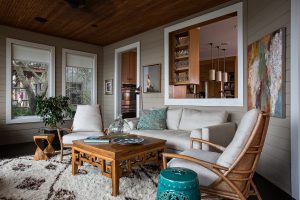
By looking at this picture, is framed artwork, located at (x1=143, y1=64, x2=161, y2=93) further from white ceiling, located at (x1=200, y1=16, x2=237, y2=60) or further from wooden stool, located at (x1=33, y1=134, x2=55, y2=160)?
wooden stool, located at (x1=33, y1=134, x2=55, y2=160)

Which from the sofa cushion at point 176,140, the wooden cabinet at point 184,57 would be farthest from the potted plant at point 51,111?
the wooden cabinet at point 184,57

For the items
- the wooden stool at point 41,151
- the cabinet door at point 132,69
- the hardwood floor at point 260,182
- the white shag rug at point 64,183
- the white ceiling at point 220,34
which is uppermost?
the white ceiling at point 220,34

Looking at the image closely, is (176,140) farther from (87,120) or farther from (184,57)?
(184,57)

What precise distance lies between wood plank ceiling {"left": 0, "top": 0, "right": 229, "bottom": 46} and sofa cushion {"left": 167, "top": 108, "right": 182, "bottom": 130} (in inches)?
78.4

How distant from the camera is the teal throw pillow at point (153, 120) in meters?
3.81

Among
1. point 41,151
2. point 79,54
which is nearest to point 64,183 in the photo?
point 41,151

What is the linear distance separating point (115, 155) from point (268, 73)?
2.19 meters

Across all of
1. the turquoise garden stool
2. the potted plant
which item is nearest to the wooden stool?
the potted plant

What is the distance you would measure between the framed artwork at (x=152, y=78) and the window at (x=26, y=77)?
8.10 feet

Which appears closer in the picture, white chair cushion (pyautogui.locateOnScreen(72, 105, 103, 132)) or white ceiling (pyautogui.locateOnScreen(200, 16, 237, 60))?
white chair cushion (pyautogui.locateOnScreen(72, 105, 103, 132))

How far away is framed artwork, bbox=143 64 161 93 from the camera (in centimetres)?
481

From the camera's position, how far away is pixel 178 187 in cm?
147

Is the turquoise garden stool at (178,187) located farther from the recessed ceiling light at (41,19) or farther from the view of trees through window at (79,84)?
the view of trees through window at (79,84)

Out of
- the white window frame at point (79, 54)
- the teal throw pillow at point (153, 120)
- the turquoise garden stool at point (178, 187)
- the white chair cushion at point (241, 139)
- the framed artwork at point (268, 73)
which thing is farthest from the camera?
the white window frame at point (79, 54)
